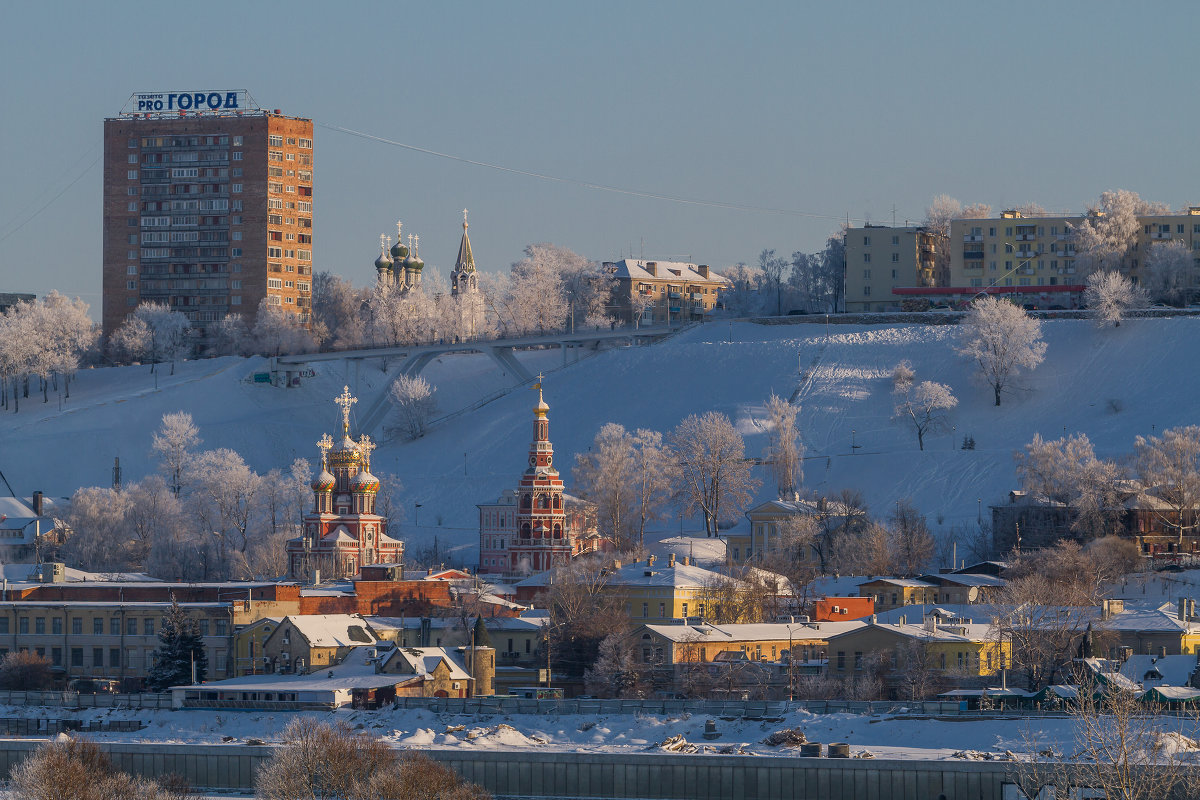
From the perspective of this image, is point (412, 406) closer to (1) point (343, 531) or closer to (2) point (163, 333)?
(2) point (163, 333)

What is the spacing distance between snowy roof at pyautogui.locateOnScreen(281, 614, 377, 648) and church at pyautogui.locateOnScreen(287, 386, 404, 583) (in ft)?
61.5

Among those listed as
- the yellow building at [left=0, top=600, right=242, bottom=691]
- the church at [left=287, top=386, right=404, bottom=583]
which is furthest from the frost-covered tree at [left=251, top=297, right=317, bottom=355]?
the yellow building at [left=0, top=600, right=242, bottom=691]

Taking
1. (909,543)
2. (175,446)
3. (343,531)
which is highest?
(175,446)

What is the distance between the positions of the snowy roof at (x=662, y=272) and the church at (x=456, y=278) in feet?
37.3

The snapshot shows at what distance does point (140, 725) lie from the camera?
69.1 m

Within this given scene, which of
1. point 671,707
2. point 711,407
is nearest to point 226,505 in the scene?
point 711,407

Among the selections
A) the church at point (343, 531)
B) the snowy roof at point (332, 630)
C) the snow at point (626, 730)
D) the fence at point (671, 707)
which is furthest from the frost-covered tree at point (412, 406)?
the fence at point (671, 707)

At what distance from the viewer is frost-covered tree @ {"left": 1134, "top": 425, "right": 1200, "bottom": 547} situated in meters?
103

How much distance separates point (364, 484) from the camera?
105 meters

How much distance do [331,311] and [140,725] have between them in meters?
109

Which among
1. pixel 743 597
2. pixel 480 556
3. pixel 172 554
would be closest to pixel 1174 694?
pixel 743 597

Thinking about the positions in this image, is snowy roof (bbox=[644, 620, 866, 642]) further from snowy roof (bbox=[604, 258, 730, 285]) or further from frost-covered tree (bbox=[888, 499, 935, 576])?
snowy roof (bbox=[604, 258, 730, 285])

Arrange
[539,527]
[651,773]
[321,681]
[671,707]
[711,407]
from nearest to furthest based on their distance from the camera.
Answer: [651,773], [671,707], [321,681], [539,527], [711,407]

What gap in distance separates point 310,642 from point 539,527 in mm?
29422
